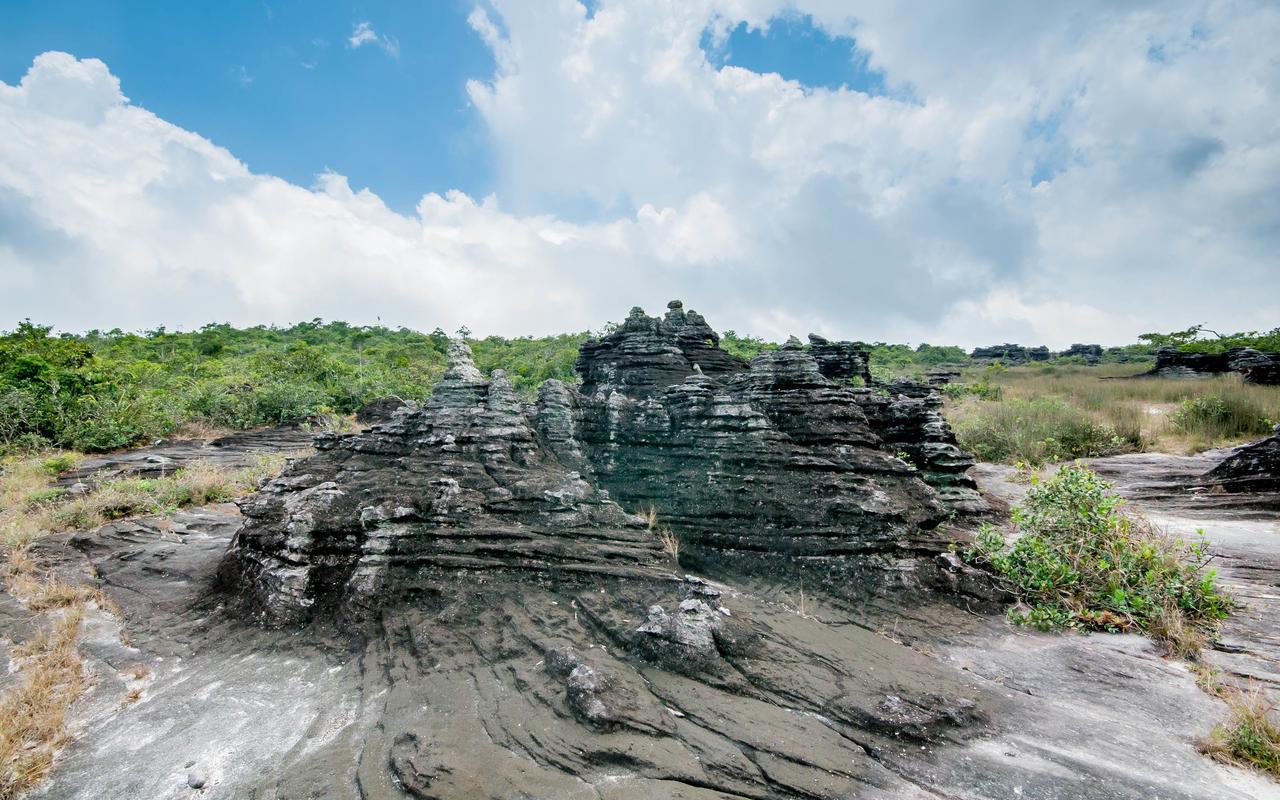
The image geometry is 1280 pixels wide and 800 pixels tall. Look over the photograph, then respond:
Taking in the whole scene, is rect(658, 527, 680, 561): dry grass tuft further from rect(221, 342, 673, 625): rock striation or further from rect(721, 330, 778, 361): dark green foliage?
rect(721, 330, 778, 361): dark green foliage

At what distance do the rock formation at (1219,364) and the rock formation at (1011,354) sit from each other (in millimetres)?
32633

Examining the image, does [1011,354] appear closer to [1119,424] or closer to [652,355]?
[1119,424]

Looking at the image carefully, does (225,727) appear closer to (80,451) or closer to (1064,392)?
(80,451)

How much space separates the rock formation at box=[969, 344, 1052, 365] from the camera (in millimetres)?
65750

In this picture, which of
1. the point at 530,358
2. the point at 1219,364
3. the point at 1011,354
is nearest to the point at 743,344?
the point at 530,358

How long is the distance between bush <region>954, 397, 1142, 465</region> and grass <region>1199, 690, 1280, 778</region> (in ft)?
42.5

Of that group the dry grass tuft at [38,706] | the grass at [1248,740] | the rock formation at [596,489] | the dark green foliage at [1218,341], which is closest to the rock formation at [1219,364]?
the dark green foliage at [1218,341]

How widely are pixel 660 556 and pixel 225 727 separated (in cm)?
456

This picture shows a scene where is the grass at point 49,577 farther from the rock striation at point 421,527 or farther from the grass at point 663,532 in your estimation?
the grass at point 663,532

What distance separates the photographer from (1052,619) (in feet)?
22.7

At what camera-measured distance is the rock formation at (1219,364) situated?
24047mm

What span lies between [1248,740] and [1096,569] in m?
3.49

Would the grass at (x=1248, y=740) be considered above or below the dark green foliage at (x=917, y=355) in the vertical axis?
below

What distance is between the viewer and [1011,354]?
67.2 m
